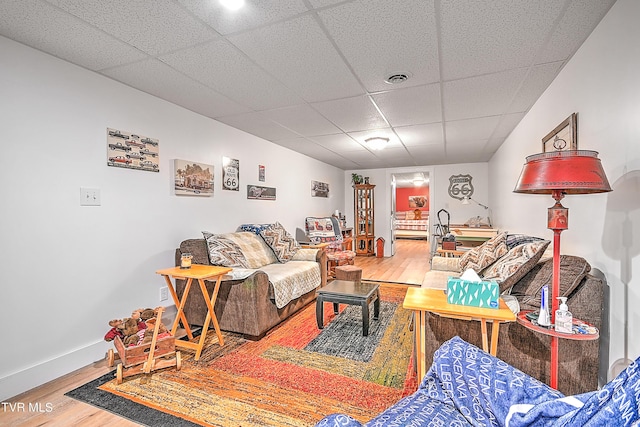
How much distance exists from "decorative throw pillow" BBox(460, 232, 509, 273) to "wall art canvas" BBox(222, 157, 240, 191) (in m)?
2.82

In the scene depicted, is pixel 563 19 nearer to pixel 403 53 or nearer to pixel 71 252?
pixel 403 53

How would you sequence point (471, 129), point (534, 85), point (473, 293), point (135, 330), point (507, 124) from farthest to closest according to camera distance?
point (471, 129) → point (507, 124) → point (534, 85) → point (135, 330) → point (473, 293)

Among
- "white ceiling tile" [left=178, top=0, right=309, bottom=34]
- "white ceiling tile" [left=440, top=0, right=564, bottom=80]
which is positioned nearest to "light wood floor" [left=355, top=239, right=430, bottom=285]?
"white ceiling tile" [left=440, top=0, right=564, bottom=80]

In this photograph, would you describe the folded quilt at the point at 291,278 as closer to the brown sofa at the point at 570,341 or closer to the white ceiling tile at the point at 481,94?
the brown sofa at the point at 570,341

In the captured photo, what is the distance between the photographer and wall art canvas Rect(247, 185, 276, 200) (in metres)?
4.13

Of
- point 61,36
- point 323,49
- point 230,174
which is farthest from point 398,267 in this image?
point 61,36

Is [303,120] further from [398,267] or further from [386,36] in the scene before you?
[398,267]

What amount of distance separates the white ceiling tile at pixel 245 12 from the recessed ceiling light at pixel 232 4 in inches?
0.9

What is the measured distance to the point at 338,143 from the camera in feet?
15.5

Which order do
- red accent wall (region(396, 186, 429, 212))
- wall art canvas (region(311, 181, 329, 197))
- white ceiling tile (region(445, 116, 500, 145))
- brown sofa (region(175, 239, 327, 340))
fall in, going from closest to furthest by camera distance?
brown sofa (region(175, 239, 327, 340))
white ceiling tile (region(445, 116, 500, 145))
wall art canvas (region(311, 181, 329, 197))
red accent wall (region(396, 186, 429, 212))

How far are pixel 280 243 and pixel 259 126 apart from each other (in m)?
1.53

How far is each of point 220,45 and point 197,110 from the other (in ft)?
4.68

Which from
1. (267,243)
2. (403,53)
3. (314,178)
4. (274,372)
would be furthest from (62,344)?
(314,178)

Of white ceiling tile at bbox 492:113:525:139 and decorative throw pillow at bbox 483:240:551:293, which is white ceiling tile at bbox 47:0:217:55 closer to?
decorative throw pillow at bbox 483:240:551:293
